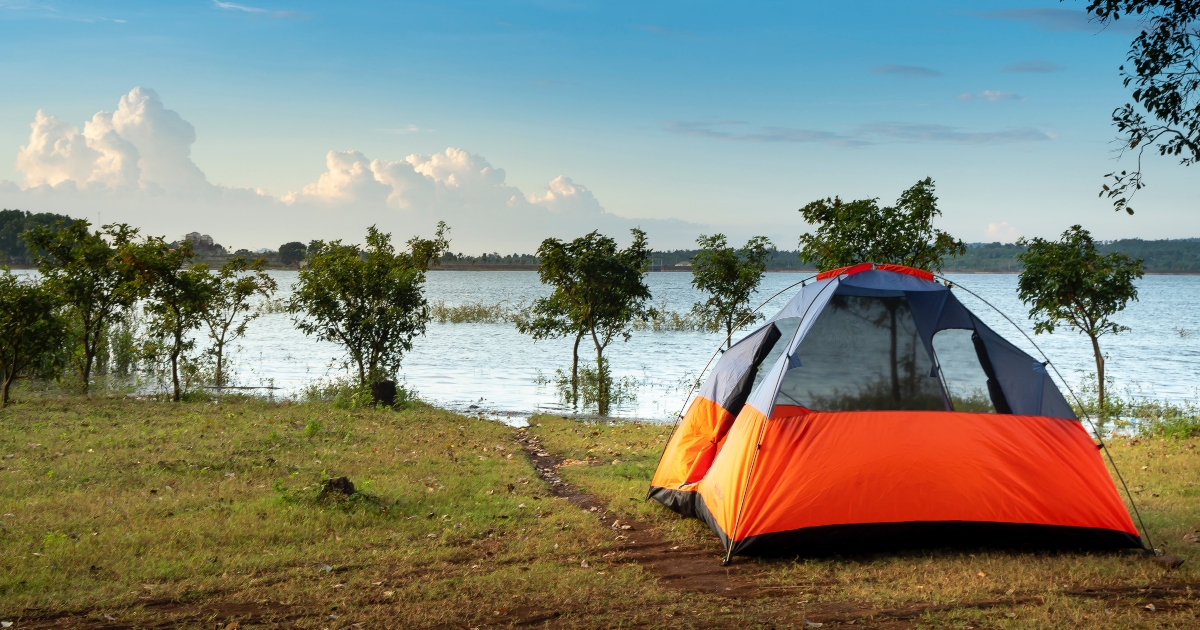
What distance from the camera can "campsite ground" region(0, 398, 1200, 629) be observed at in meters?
6.03

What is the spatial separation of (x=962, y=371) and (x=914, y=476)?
129 centimetres

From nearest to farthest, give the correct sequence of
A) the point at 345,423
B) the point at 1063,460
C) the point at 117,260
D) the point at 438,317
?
1. the point at 1063,460
2. the point at 345,423
3. the point at 117,260
4. the point at 438,317

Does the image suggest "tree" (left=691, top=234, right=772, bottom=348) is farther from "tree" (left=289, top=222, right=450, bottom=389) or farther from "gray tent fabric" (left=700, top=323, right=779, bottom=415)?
"gray tent fabric" (left=700, top=323, right=779, bottom=415)

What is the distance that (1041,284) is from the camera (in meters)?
19.8

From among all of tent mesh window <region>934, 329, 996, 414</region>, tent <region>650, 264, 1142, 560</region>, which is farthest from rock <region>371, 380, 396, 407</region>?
tent mesh window <region>934, 329, 996, 414</region>

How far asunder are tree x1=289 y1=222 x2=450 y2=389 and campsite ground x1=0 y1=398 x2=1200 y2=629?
7.22 meters

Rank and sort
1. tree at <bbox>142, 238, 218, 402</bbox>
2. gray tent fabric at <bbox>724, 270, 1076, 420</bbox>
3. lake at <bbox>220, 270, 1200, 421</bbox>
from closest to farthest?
gray tent fabric at <bbox>724, 270, 1076, 420</bbox> → tree at <bbox>142, 238, 218, 402</bbox> → lake at <bbox>220, 270, 1200, 421</bbox>

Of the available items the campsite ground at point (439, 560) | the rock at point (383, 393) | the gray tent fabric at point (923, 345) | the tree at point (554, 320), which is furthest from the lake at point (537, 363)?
the gray tent fabric at point (923, 345)

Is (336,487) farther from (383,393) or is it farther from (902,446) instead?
(383,393)

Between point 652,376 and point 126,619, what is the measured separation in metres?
23.4

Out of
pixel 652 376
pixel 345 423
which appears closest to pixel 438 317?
pixel 652 376

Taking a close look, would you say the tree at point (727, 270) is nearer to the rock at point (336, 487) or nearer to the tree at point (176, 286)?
the tree at point (176, 286)

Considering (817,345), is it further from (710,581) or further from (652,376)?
(652,376)

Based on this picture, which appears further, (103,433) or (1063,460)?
(103,433)
